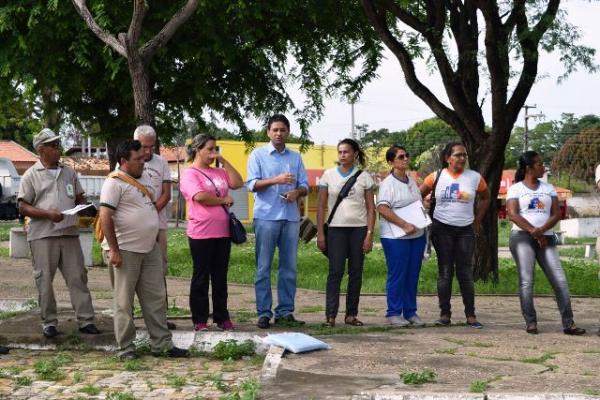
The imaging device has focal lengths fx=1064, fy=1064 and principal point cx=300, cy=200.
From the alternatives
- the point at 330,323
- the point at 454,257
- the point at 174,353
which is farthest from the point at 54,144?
the point at 454,257

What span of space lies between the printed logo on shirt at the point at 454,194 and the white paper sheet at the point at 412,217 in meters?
0.25

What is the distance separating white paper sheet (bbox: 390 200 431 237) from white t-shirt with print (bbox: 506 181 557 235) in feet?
2.60

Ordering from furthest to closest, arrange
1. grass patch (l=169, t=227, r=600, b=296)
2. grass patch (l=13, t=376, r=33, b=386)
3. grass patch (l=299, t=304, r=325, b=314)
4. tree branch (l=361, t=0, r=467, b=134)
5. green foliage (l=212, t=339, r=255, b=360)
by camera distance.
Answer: tree branch (l=361, t=0, r=467, b=134), grass patch (l=169, t=227, r=600, b=296), grass patch (l=299, t=304, r=325, b=314), green foliage (l=212, t=339, r=255, b=360), grass patch (l=13, t=376, r=33, b=386)

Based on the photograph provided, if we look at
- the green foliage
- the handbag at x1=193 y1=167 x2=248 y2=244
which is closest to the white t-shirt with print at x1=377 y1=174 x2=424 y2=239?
the handbag at x1=193 y1=167 x2=248 y2=244

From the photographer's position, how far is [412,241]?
10.1 meters

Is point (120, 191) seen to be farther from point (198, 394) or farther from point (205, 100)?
point (205, 100)

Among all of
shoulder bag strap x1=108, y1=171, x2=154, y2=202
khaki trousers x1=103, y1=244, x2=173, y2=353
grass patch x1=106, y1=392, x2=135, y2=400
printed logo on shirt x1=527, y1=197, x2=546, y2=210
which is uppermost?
shoulder bag strap x1=108, y1=171, x2=154, y2=202

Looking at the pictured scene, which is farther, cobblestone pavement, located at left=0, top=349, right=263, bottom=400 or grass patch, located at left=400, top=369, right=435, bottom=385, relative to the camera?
cobblestone pavement, located at left=0, top=349, right=263, bottom=400

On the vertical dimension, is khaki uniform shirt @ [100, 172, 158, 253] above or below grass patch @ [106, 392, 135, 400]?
above

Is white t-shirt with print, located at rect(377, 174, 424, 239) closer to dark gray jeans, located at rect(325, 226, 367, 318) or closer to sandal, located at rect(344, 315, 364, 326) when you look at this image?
dark gray jeans, located at rect(325, 226, 367, 318)

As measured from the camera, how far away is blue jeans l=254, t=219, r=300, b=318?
9.80m

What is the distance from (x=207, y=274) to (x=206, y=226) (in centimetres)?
44

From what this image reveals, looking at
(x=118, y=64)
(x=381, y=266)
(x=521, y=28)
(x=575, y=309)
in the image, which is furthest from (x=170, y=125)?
(x=575, y=309)

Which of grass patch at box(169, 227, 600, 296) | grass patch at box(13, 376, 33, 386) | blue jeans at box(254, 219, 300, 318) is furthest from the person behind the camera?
grass patch at box(169, 227, 600, 296)
